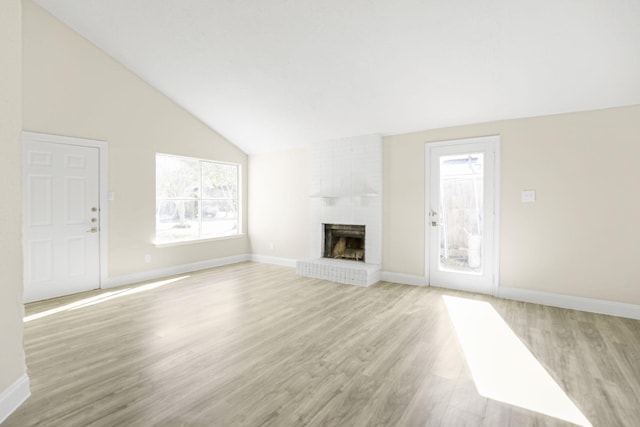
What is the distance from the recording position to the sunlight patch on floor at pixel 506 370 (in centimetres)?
200

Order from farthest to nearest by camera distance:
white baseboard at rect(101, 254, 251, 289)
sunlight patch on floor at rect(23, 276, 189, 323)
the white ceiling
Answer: white baseboard at rect(101, 254, 251, 289) < sunlight patch on floor at rect(23, 276, 189, 323) < the white ceiling

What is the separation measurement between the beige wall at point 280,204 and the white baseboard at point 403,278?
5.34 ft

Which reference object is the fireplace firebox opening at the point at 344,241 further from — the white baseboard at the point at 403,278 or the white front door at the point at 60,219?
the white front door at the point at 60,219

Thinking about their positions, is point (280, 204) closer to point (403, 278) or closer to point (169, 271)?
point (169, 271)

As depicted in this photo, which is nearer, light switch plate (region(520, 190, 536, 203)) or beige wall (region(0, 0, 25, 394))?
beige wall (region(0, 0, 25, 394))

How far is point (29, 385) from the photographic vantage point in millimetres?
2104

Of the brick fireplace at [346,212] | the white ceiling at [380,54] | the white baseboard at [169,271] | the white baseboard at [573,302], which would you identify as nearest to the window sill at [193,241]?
the white baseboard at [169,271]

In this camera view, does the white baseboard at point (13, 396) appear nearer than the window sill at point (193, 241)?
Yes

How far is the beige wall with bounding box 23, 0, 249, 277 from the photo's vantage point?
13.1 ft

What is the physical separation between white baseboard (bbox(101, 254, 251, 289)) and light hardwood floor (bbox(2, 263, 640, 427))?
0.50 metres

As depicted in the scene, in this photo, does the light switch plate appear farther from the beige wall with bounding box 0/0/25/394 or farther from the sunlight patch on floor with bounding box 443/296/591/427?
the beige wall with bounding box 0/0/25/394

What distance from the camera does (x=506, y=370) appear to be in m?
2.42

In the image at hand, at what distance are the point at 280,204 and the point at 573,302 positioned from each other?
485cm

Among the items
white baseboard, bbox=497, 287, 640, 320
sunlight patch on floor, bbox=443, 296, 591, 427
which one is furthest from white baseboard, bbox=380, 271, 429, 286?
sunlight patch on floor, bbox=443, 296, 591, 427
